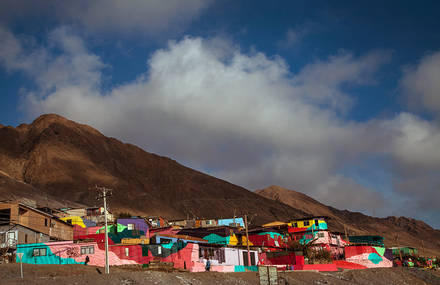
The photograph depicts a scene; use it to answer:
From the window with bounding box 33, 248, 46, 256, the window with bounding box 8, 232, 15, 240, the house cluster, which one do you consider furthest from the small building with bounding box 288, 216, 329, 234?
the window with bounding box 8, 232, 15, 240

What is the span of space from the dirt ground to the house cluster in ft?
15.2

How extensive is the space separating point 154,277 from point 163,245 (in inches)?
515

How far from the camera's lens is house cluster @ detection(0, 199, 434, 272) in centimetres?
4738

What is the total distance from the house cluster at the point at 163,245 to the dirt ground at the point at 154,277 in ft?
15.2

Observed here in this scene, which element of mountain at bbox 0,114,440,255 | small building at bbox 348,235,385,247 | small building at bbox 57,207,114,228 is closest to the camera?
small building at bbox 57,207,114,228

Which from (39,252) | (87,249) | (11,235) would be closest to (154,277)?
(87,249)

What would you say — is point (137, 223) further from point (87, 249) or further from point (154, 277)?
point (154, 277)

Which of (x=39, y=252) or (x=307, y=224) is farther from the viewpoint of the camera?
(x=307, y=224)

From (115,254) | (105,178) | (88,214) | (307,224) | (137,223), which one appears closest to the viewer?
(115,254)

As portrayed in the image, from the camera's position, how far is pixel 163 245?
49.3 meters

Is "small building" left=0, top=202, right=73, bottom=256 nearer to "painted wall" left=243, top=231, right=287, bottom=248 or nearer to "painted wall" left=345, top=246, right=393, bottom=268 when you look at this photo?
"painted wall" left=243, top=231, right=287, bottom=248

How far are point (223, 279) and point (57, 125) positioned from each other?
16106cm

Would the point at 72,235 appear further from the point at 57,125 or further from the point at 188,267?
the point at 57,125

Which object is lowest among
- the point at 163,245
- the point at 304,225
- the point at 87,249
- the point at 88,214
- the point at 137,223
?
the point at 163,245
